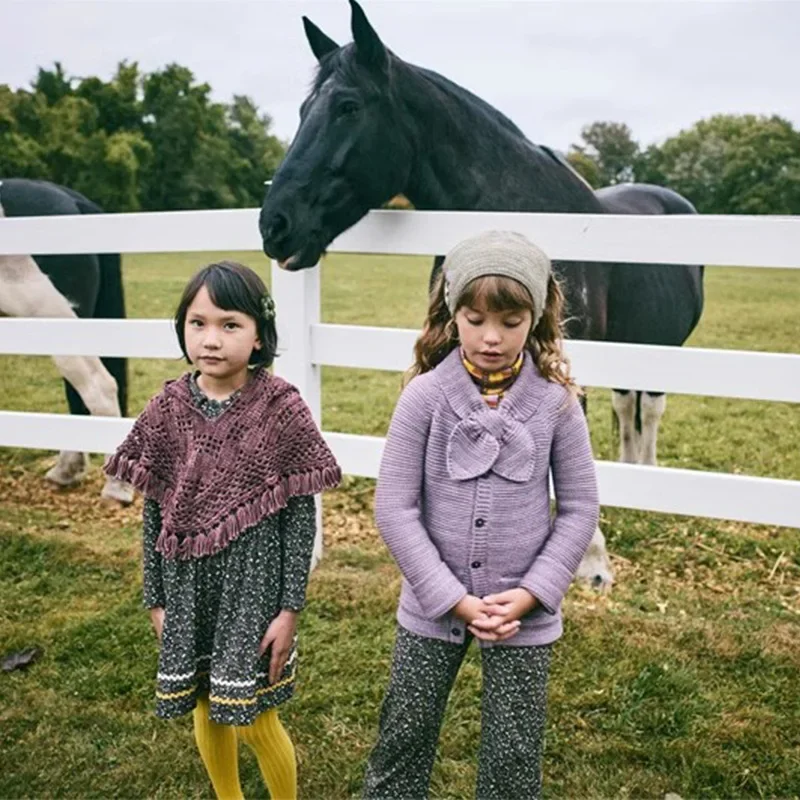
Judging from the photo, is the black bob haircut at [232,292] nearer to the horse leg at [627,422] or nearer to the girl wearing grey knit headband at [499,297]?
the girl wearing grey knit headband at [499,297]

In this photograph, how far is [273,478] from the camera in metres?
1.92

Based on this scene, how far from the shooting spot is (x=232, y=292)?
6.18 feet

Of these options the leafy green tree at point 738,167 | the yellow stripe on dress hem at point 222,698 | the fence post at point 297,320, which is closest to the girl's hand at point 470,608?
the yellow stripe on dress hem at point 222,698

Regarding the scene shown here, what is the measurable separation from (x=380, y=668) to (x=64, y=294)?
11.3 feet

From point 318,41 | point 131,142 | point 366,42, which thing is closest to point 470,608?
point 366,42

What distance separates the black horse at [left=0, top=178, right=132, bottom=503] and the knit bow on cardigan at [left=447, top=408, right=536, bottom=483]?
3.71 meters

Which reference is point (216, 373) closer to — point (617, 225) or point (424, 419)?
point (424, 419)

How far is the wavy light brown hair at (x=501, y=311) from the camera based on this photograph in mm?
1738

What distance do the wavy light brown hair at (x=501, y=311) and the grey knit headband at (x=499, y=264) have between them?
1 cm

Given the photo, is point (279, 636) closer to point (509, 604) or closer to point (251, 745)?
point (251, 745)

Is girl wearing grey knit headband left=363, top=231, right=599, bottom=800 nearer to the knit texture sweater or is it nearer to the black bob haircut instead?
the knit texture sweater

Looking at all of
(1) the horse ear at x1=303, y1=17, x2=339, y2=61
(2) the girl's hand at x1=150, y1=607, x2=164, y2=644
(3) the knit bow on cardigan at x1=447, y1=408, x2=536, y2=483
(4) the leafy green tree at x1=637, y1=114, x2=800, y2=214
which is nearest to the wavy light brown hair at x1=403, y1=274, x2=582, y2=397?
(3) the knit bow on cardigan at x1=447, y1=408, x2=536, y2=483

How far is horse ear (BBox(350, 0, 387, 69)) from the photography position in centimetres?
317

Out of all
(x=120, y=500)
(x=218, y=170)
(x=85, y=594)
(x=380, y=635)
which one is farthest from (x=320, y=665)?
(x=218, y=170)
